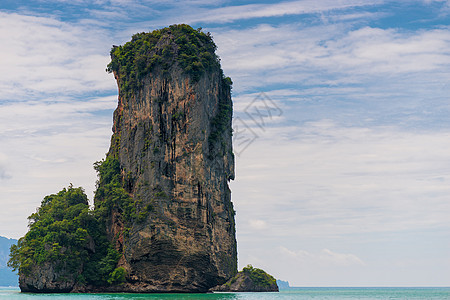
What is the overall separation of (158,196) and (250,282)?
33730 millimetres

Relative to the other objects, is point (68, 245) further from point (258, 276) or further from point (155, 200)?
point (258, 276)

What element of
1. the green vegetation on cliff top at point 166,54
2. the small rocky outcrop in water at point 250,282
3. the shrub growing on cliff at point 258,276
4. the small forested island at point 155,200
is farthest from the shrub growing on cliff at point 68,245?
the shrub growing on cliff at point 258,276

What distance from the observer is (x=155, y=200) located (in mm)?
54625

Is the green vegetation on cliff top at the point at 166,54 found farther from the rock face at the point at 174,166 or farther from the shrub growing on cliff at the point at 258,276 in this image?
the shrub growing on cliff at the point at 258,276

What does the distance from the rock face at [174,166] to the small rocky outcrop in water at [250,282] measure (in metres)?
19.9

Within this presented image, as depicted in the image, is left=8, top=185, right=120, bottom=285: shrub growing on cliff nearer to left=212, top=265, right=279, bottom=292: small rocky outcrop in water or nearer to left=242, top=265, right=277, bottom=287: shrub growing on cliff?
left=212, top=265, right=279, bottom=292: small rocky outcrop in water

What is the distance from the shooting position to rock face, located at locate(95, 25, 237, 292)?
53.4m

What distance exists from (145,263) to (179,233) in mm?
4607

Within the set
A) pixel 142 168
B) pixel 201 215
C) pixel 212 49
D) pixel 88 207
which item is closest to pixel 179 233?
pixel 201 215

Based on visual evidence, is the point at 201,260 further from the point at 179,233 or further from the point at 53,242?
the point at 53,242

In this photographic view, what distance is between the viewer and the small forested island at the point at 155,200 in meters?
53.6

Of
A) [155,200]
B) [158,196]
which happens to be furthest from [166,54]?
[155,200]

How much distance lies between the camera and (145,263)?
5375cm

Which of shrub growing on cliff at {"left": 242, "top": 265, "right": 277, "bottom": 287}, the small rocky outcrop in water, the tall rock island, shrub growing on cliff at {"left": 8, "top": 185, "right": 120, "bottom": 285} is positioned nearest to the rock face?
the tall rock island
